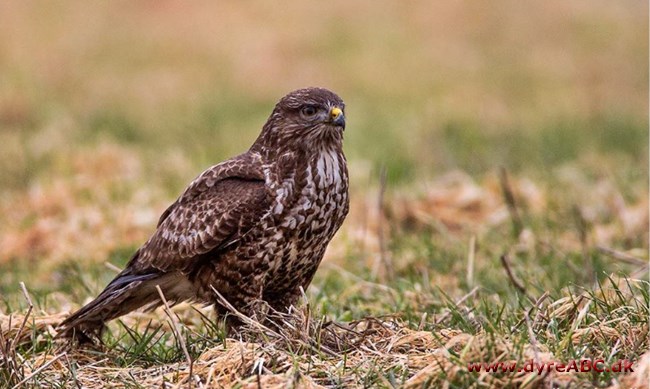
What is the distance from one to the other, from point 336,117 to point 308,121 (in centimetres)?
17

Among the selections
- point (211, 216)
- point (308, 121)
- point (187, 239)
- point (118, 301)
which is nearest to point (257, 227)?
point (211, 216)

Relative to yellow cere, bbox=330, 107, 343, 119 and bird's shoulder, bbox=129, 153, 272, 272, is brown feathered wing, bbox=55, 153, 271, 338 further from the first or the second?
yellow cere, bbox=330, 107, 343, 119

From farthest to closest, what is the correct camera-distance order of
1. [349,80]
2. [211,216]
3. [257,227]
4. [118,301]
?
[349,80], [118,301], [211,216], [257,227]

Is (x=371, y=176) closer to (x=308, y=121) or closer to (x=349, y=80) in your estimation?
(x=308, y=121)

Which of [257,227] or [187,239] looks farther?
[187,239]

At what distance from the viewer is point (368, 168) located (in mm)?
10734

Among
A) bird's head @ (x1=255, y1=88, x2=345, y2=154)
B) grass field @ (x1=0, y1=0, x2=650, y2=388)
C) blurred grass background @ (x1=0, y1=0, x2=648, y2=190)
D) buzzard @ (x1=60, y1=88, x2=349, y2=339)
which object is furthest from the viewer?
blurred grass background @ (x1=0, y1=0, x2=648, y2=190)

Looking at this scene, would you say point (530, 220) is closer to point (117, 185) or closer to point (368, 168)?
point (368, 168)

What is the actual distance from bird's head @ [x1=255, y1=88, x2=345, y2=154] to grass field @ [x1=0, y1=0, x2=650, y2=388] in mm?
918

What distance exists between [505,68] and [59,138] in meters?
7.80

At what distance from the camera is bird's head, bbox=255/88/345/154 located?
5.58m

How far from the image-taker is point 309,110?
18.4 feet

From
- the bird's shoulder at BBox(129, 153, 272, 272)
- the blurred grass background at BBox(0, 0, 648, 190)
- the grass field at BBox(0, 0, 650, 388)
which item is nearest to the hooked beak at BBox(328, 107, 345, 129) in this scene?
the bird's shoulder at BBox(129, 153, 272, 272)

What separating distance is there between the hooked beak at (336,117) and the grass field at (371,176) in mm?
Answer: 952
